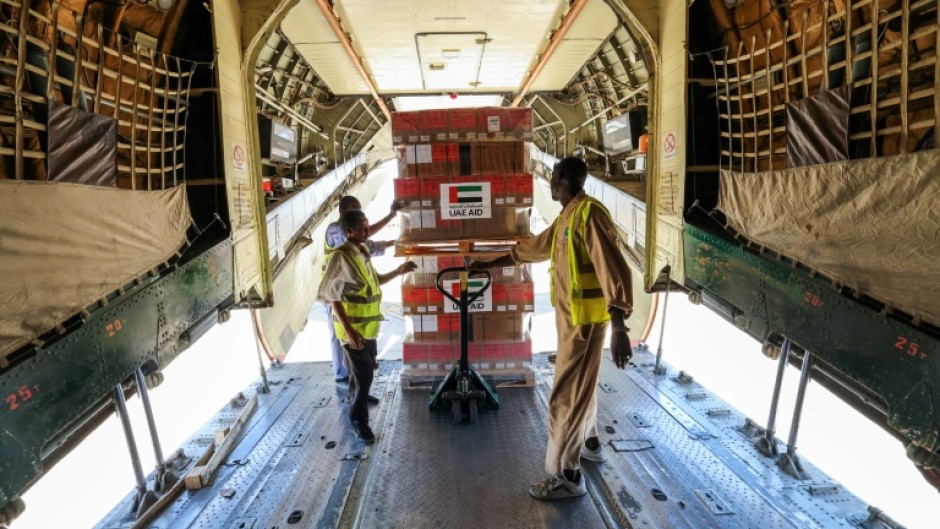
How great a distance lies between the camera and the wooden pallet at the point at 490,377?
561cm

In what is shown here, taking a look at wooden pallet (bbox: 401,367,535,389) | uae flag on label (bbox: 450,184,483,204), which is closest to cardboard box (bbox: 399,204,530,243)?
uae flag on label (bbox: 450,184,483,204)

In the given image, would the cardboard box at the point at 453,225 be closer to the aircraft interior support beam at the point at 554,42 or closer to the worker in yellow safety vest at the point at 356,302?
the worker in yellow safety vest at the point at 356,302

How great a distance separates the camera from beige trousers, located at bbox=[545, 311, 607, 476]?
3.35m

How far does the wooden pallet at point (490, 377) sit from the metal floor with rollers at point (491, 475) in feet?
0.84

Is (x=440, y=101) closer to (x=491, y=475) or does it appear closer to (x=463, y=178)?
(x=463, y=178)

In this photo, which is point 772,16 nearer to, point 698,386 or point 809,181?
point 809,181

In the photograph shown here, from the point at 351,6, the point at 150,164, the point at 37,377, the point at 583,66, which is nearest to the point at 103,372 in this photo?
the point at 37,377

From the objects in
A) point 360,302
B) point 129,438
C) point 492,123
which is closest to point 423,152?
point 492,123

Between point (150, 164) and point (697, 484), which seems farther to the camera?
point (150, 164)

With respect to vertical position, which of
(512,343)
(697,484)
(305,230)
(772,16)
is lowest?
(697,484)

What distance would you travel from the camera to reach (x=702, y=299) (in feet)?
18.4

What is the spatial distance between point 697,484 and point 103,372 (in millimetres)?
4686

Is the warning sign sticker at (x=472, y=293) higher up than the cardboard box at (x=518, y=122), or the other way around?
the cardboard box at (x=518, y=122)

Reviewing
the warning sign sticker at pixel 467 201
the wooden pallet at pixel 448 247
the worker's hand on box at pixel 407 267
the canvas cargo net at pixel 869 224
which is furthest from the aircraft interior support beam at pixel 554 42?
the worker's hand on box at pixel 407 267
